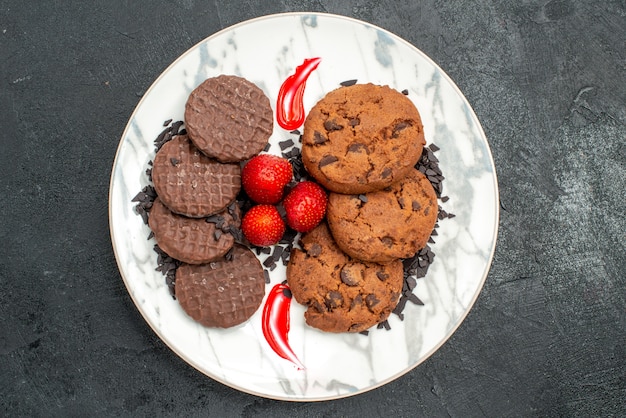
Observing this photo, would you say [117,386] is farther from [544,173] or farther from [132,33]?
[544,173]

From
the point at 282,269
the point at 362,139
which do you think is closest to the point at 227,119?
the point at 362,139

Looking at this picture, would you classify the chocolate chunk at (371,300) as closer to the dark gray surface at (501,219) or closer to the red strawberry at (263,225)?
the red strawberry at (263,225)

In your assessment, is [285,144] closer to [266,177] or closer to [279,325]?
[266,177]

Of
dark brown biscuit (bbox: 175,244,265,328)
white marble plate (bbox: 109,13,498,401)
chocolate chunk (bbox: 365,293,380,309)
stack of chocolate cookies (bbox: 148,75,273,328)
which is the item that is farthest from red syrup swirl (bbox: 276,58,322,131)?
chocolate chunk (bbox: 365,293,380,309)

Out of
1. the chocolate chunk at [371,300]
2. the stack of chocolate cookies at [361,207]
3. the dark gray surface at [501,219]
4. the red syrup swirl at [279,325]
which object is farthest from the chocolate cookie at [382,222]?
the dark gray surface at [501,219]

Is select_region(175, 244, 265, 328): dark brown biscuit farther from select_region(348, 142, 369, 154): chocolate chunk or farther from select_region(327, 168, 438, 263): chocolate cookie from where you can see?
select_region(348, 142, 369, 154): chocolate chunk

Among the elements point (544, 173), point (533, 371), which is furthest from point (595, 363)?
point (544, 173)
